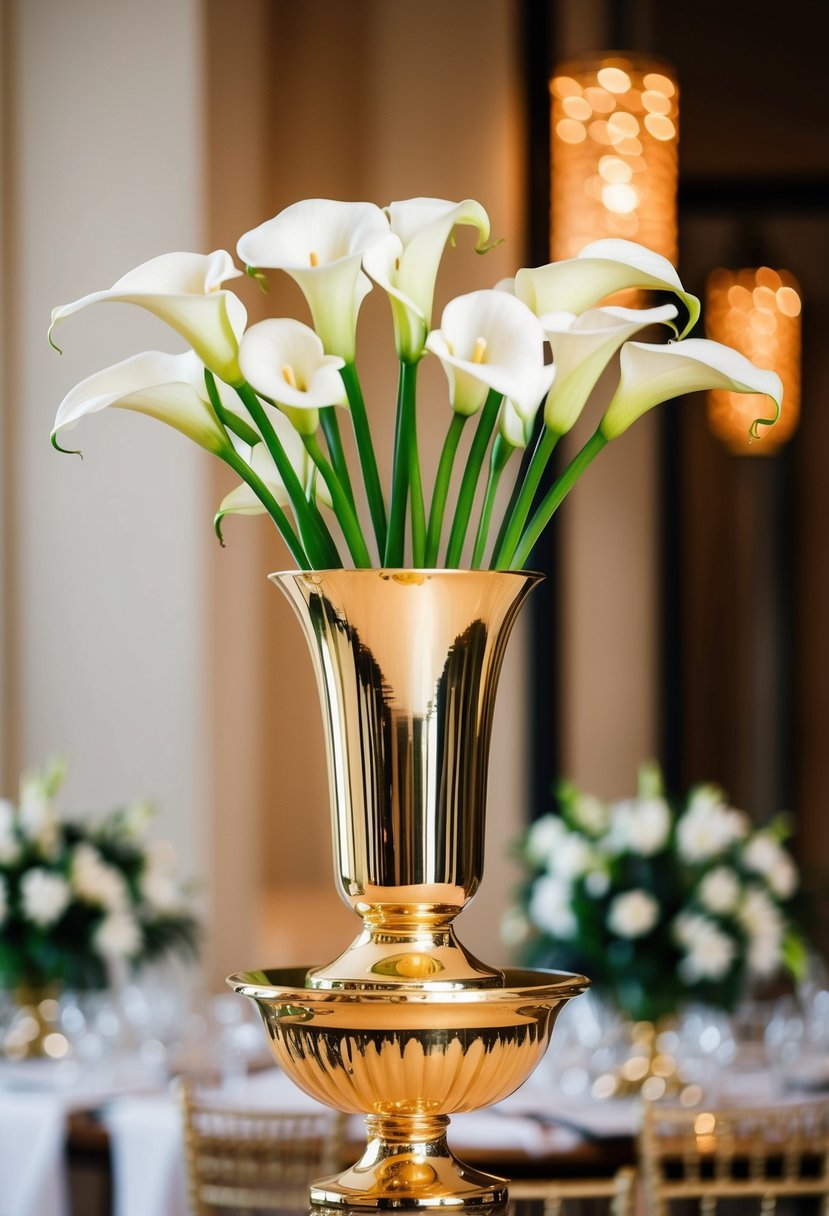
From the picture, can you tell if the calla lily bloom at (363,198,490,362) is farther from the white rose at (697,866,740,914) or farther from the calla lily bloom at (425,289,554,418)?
the white rose at (697,866,740,914)

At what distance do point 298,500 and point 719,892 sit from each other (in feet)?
6.78

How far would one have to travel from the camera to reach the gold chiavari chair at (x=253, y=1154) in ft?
7.30

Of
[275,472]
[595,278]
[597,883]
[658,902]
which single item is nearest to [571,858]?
[597,883]

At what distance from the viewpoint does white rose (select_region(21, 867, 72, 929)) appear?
2889 mm

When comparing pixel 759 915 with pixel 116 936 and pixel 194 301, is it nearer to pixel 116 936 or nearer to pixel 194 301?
pixel 116 936

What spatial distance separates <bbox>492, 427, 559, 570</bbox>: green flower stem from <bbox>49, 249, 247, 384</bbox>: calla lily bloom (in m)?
0.17

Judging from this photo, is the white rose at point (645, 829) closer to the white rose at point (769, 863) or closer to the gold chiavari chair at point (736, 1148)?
the white rose at point (769, 863)

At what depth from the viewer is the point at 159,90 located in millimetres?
3902

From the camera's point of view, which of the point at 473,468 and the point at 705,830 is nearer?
the point at 473,468

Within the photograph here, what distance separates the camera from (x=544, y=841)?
294 cm

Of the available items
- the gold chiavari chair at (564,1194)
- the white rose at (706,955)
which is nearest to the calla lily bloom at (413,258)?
the gold chiavari chair at (564,1194)

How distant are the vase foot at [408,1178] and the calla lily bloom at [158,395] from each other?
1.24ft

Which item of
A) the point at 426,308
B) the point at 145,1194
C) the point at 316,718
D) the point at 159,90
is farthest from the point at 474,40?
the point at 426,308

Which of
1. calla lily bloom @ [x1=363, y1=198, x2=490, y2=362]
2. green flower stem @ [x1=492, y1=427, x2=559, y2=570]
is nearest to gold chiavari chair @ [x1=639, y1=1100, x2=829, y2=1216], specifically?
green flower stem @ [x1=492, y1=427, x2=559, y2=570]
